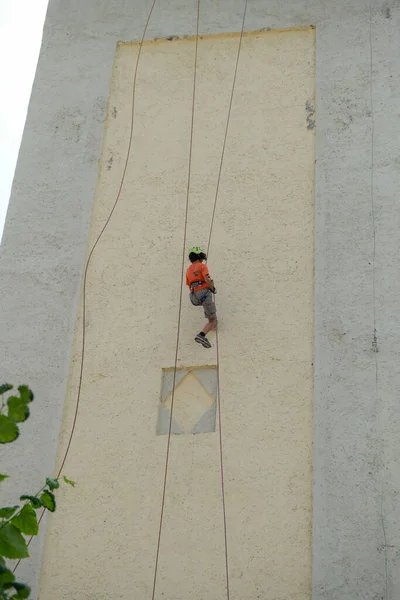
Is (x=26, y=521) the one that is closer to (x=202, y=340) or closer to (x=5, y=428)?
(x=5, y=428)

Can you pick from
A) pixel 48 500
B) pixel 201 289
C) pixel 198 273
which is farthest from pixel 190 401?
pixel 48 500

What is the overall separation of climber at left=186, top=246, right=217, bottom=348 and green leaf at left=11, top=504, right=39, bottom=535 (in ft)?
16.3

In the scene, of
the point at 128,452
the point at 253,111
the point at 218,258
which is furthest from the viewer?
the point at 253,111

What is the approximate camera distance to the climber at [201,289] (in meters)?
12.4

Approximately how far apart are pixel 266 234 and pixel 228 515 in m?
3.42

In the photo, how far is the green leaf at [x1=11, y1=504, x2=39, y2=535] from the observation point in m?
7.48

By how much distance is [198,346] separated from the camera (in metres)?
12.7

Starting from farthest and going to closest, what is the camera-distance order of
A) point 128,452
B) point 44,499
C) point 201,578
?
point 128,452, point 201,578, point 44,499

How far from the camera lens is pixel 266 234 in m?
13.4

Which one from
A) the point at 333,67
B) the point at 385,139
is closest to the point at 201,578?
the point at 385,139

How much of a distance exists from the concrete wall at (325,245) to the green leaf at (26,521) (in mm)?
4076

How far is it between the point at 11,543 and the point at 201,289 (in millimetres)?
5553

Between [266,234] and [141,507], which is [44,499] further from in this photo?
[266,234]

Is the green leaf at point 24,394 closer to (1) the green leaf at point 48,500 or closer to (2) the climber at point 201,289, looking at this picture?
(1) the green leaf at point 48,500
